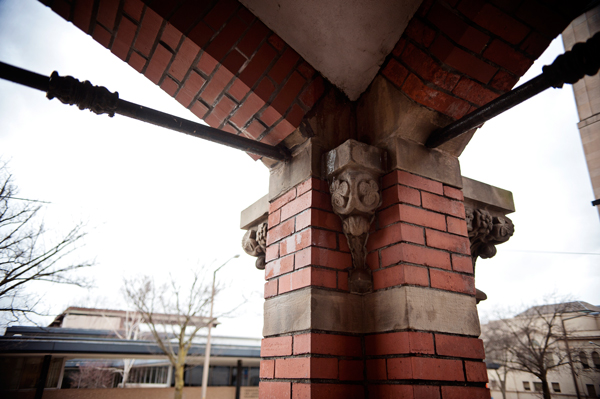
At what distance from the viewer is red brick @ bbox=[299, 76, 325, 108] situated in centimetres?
185

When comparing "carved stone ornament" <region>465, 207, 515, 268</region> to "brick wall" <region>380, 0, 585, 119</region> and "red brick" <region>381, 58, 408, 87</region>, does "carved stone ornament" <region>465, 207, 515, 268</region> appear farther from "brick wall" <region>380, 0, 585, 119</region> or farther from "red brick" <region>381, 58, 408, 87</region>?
"red brick" <region>381, 58, 408, 87</region>

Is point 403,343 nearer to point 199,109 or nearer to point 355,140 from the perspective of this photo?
point 355,140

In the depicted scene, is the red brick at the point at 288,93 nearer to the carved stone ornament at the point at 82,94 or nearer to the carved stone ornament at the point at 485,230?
the carved stone ornament at the point at 82,94

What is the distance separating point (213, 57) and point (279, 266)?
1043mm

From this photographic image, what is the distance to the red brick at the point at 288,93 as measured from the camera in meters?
1.78

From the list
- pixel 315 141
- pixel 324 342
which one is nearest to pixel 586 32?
pixel 315 141

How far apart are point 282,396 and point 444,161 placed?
4.58 ft

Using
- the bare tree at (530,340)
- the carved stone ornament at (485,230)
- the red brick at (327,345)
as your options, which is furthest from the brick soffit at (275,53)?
the bare tree at (530,340)

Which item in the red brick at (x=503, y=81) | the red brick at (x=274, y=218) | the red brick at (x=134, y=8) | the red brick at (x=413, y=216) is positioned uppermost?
the red brick at (x=134, y=8)

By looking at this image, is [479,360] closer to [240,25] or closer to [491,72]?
[491,72]

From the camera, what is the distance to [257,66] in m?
1.73

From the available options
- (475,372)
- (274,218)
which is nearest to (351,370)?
(475,372)

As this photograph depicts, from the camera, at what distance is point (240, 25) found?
1.70 meters

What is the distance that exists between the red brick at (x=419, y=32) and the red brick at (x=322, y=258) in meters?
1.05
